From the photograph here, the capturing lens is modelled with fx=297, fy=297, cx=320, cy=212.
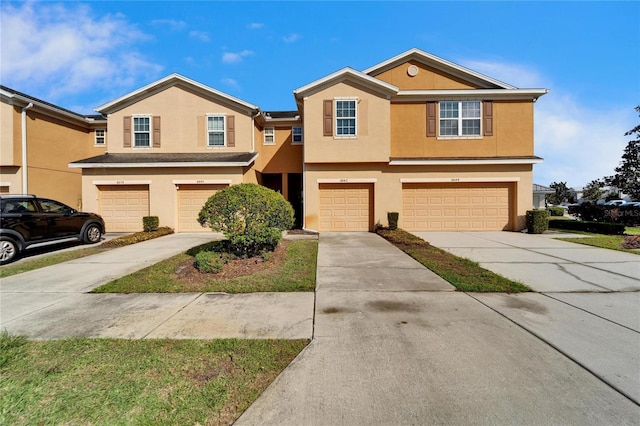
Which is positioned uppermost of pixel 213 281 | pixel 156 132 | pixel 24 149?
pixel 156 132

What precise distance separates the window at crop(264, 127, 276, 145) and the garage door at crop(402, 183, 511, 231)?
26.5ft

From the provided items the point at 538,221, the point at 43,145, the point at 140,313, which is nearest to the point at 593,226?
the point at 538,221

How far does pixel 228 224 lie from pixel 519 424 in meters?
6.28

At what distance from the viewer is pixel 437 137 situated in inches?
564

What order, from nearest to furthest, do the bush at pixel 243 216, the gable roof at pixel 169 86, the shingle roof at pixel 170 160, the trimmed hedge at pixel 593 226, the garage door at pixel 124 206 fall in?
the bush at pixel 243 216 < the trimmed hedge at pixel 593 226 < the shingle roof at pixel 170 160 < the garage door at pixel 124 206 < the gable roof at pixel 169 86

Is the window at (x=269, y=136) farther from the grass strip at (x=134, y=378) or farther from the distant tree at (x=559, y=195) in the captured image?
the distant tree at (x=559, y=195)

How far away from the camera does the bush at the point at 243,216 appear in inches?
281

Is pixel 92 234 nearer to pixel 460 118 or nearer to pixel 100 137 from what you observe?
pixel 100 137

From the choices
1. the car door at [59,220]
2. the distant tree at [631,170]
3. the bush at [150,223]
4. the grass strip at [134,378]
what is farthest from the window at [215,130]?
the distant tree at [631,170]

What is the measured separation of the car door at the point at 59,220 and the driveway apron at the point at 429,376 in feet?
32.1

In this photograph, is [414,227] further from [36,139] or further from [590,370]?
[36,139]

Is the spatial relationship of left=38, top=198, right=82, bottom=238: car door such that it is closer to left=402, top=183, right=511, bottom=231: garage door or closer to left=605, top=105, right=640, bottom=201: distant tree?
left=402, top=183, right=511, bottom=231: garage door

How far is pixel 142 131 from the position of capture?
1483cm

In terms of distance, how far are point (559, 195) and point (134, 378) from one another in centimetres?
6880
